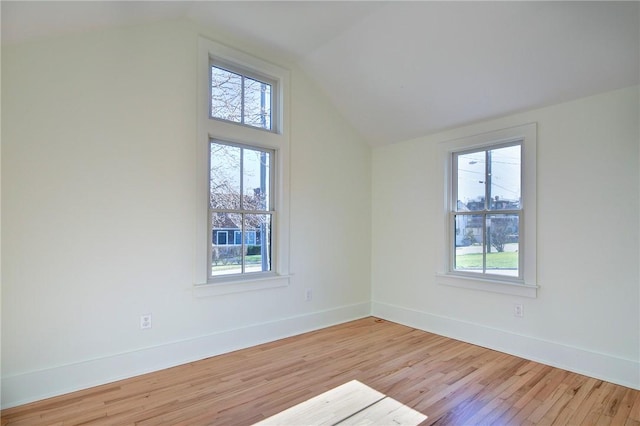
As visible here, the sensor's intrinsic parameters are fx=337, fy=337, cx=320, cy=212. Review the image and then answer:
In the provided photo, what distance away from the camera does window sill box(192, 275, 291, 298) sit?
3.03 m

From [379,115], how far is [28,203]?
3346 mm

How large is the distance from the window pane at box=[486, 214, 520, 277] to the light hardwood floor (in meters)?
0.81

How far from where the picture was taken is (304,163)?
383 centimetres

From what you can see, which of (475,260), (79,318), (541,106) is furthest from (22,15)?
(475,260)

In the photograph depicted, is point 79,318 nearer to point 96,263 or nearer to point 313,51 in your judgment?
point 96,263

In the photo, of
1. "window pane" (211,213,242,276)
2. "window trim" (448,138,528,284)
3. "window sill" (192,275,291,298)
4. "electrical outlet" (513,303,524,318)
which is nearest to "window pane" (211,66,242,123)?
"window pane" (211,213,242,276)

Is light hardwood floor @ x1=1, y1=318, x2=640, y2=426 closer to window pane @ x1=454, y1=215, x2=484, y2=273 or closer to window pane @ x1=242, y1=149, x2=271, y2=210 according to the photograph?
window pane @ x1=454, y1=215, x2=484, y2=273

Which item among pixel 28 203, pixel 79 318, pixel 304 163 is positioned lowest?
pixel 79 318

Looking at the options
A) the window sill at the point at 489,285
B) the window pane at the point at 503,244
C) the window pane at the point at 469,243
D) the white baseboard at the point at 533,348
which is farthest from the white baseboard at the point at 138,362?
the window pane at the point at 503,244

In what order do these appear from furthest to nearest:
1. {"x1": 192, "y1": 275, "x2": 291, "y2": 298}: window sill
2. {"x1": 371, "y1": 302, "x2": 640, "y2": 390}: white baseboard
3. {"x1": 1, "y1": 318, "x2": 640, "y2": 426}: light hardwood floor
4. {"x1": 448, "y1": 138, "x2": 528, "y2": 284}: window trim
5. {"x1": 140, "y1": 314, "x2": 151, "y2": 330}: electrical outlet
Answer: {"x1": 448, "y1": 138, "x2": 528, "y2": 284}: window trim
{"x1": 192, "y1": 275, "x2": 291, "y2": 298}: window sill
{"x1": 140, "y1": 314, "x2": 151, "y2": 330}: electrical outlet
{"x1": 371, "y1": 302, "x2": 640, "y2": 390}: white baseboard
{"x1": 1, "y1": 318, "x2": 640, "y2": 426}: light hardwood floor

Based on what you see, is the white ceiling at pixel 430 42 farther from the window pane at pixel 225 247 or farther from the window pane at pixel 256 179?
the window pane at pixel 225 247

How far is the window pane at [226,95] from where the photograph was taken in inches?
128

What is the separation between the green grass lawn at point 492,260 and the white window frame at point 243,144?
1.92m

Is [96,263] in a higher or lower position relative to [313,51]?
lower
